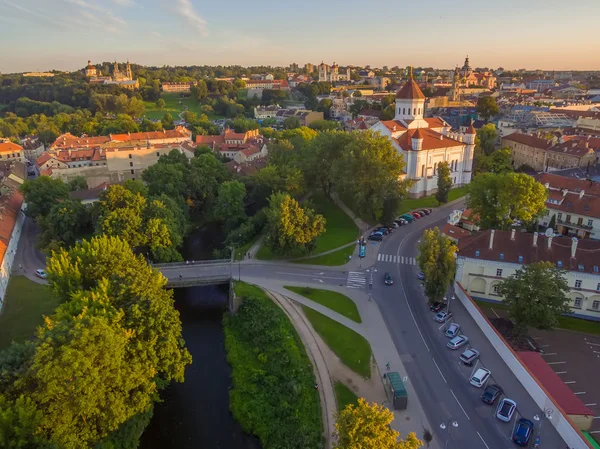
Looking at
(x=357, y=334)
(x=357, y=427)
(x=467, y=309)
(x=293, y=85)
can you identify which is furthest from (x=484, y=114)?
(x=293, y=85)

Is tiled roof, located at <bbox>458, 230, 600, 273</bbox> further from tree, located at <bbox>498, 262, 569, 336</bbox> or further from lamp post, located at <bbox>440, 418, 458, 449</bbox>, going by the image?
lamp post, located at <bbox>440, 418, 458, 449</bbox>

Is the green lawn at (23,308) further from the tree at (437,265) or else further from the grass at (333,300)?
the tree at (437,265)

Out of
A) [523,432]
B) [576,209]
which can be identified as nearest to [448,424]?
[523,432]

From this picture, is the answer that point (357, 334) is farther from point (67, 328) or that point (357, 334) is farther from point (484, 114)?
point (484, 114)

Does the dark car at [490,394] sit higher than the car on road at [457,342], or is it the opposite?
the car on road at [457,342]

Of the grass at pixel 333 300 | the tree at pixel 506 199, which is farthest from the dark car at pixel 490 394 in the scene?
the tree at pixel 506 199

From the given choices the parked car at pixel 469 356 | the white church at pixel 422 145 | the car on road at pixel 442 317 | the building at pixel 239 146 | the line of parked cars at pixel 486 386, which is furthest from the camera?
the building at pixel 239 146

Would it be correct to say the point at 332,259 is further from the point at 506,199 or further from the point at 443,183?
the point at 443,183
